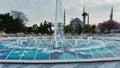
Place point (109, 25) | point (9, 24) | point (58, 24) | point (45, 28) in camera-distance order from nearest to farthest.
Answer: point (58, 24) → point (9, 24) → point (45, 28) → point (109, 25)

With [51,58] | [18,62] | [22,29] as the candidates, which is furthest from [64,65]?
[22,29]

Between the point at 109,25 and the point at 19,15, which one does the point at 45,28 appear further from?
the point at 109,25

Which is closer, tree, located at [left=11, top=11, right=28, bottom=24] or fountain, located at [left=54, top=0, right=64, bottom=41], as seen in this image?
fountain, located at [left=54, top=0, right=64, bottom=41]

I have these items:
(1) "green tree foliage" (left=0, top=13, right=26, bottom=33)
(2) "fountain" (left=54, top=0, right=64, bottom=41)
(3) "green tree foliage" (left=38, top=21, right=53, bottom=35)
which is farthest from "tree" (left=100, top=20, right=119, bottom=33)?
(2) "fountain" (left=54, top=0, right=64, bottom=41)

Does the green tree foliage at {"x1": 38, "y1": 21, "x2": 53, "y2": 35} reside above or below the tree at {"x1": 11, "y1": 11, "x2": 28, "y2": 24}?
below

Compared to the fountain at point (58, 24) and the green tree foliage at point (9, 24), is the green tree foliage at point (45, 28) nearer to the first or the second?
the green tree foliage at point (9, 24)

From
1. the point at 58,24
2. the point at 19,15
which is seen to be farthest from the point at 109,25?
the point at 58,24

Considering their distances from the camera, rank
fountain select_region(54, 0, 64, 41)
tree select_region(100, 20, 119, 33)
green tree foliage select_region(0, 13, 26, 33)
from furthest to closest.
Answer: tree select_region(100, 20, 119, 33)
green tree foliage select_region(0, 13, 26, 33)
fountain select_region(54, 0, 64, 41)

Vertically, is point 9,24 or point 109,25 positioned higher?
point 109,25

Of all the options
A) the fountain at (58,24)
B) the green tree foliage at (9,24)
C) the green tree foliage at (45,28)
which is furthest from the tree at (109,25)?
the fountain at (58,24)

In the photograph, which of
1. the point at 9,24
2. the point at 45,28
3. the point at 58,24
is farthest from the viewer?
the point at 45,28

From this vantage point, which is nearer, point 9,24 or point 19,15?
point 9,24

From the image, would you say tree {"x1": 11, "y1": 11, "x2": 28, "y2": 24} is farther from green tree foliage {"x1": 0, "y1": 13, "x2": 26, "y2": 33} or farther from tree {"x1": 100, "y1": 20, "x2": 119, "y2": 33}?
tree {"x1": 100, "y1": 20, "x2": 119, "y2": 33}

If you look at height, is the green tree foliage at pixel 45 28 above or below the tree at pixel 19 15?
below
